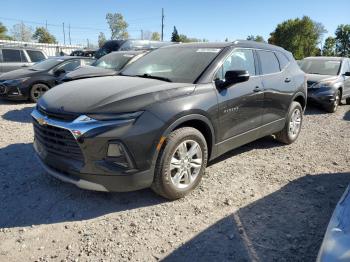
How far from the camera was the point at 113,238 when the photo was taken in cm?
314

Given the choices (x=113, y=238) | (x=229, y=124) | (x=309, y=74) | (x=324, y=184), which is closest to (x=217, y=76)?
(x=229, y=124)

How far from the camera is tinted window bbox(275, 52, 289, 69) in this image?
225 inches

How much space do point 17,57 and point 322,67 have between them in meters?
10.3

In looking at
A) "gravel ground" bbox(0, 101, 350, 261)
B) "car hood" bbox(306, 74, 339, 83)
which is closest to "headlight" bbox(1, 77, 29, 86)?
"gravel ground" bbox(0, 101, 350, 261)

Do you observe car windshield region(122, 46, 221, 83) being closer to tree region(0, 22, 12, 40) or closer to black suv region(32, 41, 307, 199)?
black suv region(32, 41, 307, 199)

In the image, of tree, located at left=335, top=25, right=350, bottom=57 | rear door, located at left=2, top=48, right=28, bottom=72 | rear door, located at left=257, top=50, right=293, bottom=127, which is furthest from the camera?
tree, located at left=335, top=25, right=350, bottom=57

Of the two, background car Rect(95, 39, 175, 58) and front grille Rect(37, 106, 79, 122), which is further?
background car Rect(95, 39, 175, 58)

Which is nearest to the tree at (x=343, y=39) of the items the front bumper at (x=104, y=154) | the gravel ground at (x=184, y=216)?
the gravel ground at (x=184, y=216)

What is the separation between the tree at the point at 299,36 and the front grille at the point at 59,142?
53.0 m

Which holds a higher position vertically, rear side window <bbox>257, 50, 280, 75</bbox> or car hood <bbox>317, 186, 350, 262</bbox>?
rear side window <bbox>257, 50, 280, 75</bbox>

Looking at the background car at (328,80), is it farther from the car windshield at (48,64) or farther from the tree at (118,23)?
the tree at (118,23)

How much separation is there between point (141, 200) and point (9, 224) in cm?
134

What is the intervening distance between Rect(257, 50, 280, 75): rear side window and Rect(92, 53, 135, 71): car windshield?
4.38 meters

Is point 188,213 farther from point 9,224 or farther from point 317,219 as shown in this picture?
point 9,224
